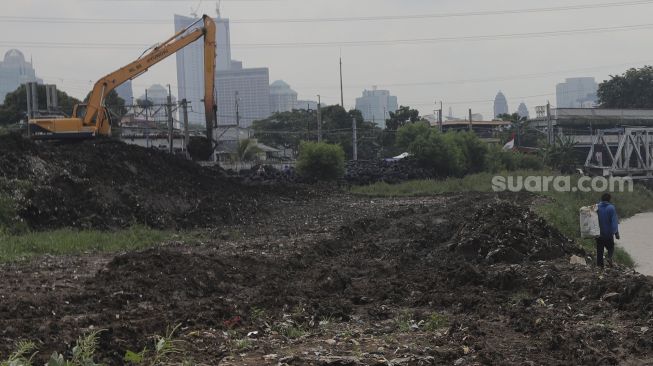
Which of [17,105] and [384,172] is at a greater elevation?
[17,105]

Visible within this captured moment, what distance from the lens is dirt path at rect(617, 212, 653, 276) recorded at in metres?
19.6

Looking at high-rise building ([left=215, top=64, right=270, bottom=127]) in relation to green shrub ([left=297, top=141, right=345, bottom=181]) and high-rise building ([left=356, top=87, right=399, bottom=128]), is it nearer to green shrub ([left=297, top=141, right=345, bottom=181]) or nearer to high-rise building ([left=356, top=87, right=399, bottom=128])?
high-rise building ([left=356, top=87, right=399, bottom=128])

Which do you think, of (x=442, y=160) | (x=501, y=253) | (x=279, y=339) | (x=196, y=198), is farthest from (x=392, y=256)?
(x=442, y=160)

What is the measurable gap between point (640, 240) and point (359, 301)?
18.4 meters

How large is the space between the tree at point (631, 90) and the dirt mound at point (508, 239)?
65506 mm

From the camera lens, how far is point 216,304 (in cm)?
974

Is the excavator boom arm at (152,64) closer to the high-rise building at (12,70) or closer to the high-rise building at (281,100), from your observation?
the high-rise building at (281,100)

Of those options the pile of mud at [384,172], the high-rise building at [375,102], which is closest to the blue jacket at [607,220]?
the pile of mud at [384,172]

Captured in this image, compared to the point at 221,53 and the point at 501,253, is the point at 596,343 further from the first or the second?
the point at 221,53

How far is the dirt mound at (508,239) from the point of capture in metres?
13.1

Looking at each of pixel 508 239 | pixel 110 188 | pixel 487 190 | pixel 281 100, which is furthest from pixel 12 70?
pixel 508 239

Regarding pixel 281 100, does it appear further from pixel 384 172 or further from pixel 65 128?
pixel 65 128

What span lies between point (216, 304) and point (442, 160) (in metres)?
35.8

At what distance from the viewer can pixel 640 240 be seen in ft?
83.9
